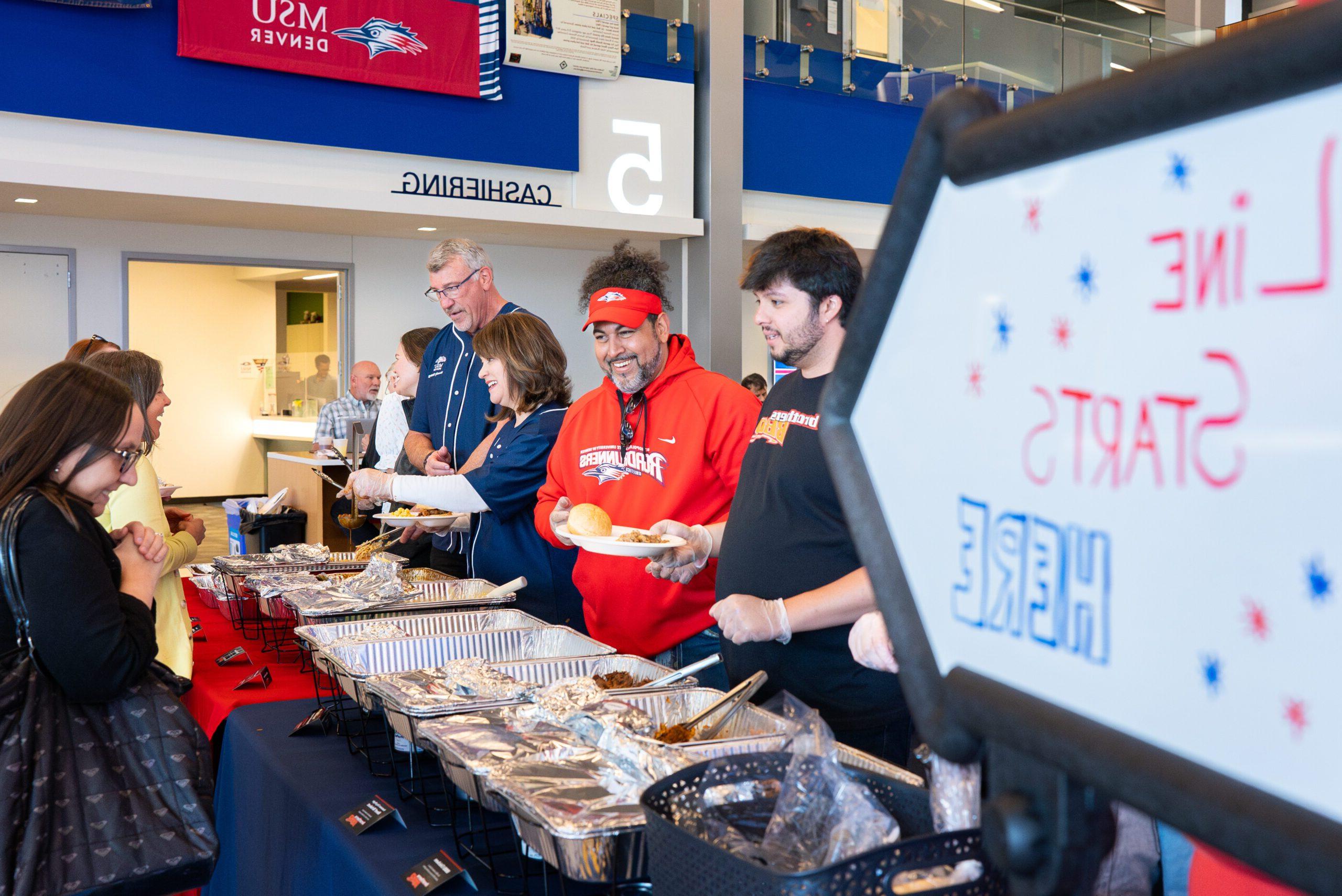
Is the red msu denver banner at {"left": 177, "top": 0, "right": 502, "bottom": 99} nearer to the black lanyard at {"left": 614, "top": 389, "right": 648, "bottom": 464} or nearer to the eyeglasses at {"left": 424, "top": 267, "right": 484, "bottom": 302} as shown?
the eyeglasses at {"left": 424, "top": 267, "right": 484, "bottom": 302}

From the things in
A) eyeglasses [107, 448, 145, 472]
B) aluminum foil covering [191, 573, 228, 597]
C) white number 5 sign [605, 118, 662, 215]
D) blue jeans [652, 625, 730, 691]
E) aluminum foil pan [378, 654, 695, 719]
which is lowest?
blue jeans [652, 625, 730, 691]

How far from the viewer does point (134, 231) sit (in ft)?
21.1

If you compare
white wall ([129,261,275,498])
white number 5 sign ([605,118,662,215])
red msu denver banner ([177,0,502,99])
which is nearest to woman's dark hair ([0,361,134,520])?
red msu denver banner ([177,0,502,99])

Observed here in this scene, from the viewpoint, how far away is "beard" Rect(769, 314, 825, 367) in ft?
5.89

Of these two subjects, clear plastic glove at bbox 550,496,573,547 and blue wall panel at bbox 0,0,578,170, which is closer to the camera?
clear plastic glove at bbox 550,496,573,547

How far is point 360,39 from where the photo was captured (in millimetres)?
5672

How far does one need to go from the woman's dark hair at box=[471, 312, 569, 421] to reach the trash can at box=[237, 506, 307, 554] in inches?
59.6

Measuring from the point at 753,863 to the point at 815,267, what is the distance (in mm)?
1218

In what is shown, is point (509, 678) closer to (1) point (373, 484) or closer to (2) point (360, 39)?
(1) point (373, 484)

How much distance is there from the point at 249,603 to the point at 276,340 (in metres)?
9.26

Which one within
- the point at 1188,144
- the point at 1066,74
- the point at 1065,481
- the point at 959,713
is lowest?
the point at 959,713

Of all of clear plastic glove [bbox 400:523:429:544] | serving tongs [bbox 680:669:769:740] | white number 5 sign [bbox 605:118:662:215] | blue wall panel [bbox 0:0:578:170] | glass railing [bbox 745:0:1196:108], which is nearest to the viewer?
serving tongs [bbox 680:669:769:740]

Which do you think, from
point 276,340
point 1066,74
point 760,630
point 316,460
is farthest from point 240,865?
point 276,340

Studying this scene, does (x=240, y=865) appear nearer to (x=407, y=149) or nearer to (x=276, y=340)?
(x=407, y=149)
